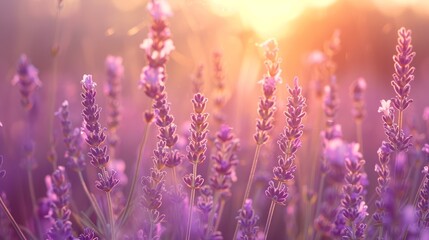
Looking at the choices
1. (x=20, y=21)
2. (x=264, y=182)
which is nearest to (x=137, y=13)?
→ (x=20, y=21)

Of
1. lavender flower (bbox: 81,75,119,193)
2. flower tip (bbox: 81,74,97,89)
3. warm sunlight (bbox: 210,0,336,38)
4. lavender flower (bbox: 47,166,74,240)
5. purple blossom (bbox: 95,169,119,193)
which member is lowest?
lavender flower (bbox: 47,166,74,240)

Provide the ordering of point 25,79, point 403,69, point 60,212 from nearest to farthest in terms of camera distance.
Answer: point 60,212, point 403,69, point 25,79

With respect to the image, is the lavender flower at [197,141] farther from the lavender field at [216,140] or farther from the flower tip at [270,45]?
the flower tip at [270,45]

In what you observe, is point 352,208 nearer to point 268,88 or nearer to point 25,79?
point 268,88

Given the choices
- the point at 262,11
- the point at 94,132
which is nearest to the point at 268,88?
the point at 94,132

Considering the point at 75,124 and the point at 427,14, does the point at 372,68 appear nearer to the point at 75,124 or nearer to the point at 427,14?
the point at 427,14

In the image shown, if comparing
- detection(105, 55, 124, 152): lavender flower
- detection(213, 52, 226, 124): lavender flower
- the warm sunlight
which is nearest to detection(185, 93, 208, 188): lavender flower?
detection(105, 55, 124, 152): lavender flower

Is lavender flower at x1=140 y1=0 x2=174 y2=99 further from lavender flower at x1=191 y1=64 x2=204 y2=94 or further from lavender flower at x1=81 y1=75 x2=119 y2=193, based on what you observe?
lavender flower at x1=191 y1=64 x2=204 y2=94

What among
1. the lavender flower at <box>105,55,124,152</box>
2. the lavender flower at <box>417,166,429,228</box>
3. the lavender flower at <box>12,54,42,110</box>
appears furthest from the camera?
the lavender flower at <box>105,55,124,152</box>

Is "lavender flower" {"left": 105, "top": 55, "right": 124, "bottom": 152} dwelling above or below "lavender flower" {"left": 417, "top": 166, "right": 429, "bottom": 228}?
above

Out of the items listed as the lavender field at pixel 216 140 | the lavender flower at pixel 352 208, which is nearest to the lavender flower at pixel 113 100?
the lavender field at pixel 216 140
